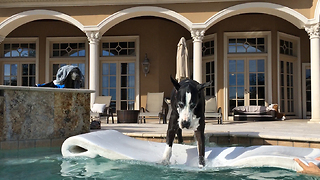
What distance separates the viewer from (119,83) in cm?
1034

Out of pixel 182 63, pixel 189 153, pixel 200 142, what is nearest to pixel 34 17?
pixel 182 63

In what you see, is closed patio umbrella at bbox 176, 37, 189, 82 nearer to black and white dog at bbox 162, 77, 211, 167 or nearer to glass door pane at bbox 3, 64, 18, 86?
black and white dog at bbox 162, 77, 211, 167

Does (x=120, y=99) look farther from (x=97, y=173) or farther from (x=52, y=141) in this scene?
(x=97, y=173)

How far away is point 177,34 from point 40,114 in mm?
6894

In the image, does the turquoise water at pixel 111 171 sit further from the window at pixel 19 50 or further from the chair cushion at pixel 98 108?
the window at pixel 19 50

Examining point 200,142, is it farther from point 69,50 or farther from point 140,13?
point 69,50

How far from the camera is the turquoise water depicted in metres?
2.60

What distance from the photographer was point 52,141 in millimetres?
4160

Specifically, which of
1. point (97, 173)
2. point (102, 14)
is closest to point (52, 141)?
point (97, 173)

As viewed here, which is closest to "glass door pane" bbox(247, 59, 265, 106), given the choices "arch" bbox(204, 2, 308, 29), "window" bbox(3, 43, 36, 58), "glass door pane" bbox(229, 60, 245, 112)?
"glass door pane" bbox(229, 60, 245, 112)

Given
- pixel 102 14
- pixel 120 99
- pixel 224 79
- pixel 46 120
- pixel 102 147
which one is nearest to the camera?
pixel 102 147

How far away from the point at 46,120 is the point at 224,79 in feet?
21.4

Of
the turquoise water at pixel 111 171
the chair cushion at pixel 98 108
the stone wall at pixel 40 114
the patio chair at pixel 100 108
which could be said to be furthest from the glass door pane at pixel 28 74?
the turquoise water at pixel 111 171

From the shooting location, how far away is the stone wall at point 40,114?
12.6 ft
